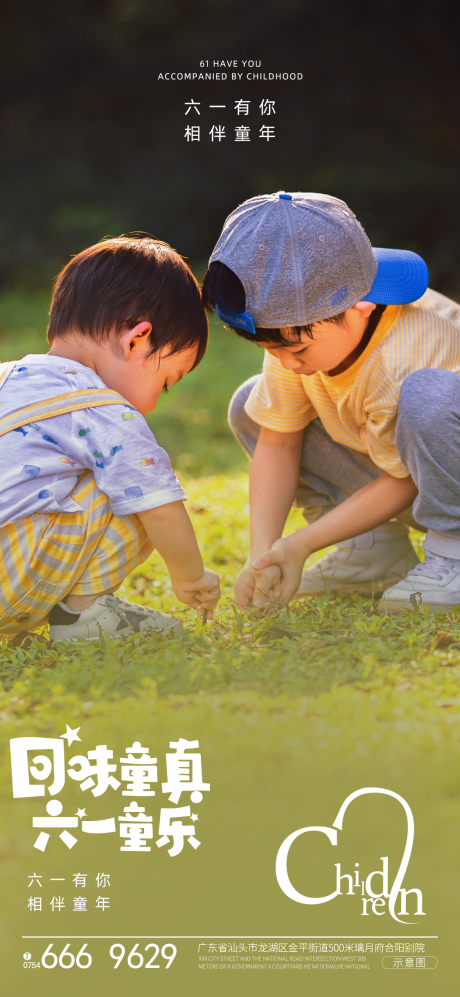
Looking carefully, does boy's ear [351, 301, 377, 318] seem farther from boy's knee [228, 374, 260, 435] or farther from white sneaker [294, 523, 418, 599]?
white sneaker [294, 523, 418, 599]

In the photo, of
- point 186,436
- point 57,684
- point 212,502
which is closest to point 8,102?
point 186,436

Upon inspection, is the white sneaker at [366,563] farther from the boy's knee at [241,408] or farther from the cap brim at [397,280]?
the cap brim at [397,280]

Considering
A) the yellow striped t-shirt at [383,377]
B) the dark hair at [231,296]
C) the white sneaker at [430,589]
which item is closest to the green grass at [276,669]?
the white sneaker at [430,589]

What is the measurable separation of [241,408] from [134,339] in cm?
62

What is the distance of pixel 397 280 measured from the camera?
1.92m

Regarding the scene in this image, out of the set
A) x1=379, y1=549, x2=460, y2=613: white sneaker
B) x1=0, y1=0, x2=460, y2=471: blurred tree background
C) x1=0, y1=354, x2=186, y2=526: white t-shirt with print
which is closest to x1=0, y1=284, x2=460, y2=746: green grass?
x1=379, y1=549, x2=460, y2=613: white sneaker

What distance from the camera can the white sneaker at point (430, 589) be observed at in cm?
190

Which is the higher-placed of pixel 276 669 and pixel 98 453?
pixel 98 453

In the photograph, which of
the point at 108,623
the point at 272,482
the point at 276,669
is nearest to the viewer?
the point at 276,669

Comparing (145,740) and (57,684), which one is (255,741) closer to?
(145,740)

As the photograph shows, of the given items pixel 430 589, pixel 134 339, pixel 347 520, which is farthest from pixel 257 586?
pixel 134 339

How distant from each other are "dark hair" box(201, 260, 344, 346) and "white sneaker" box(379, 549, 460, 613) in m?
0.60

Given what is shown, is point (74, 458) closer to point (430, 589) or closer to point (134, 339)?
point (134, 339)

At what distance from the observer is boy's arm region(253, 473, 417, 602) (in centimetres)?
204
